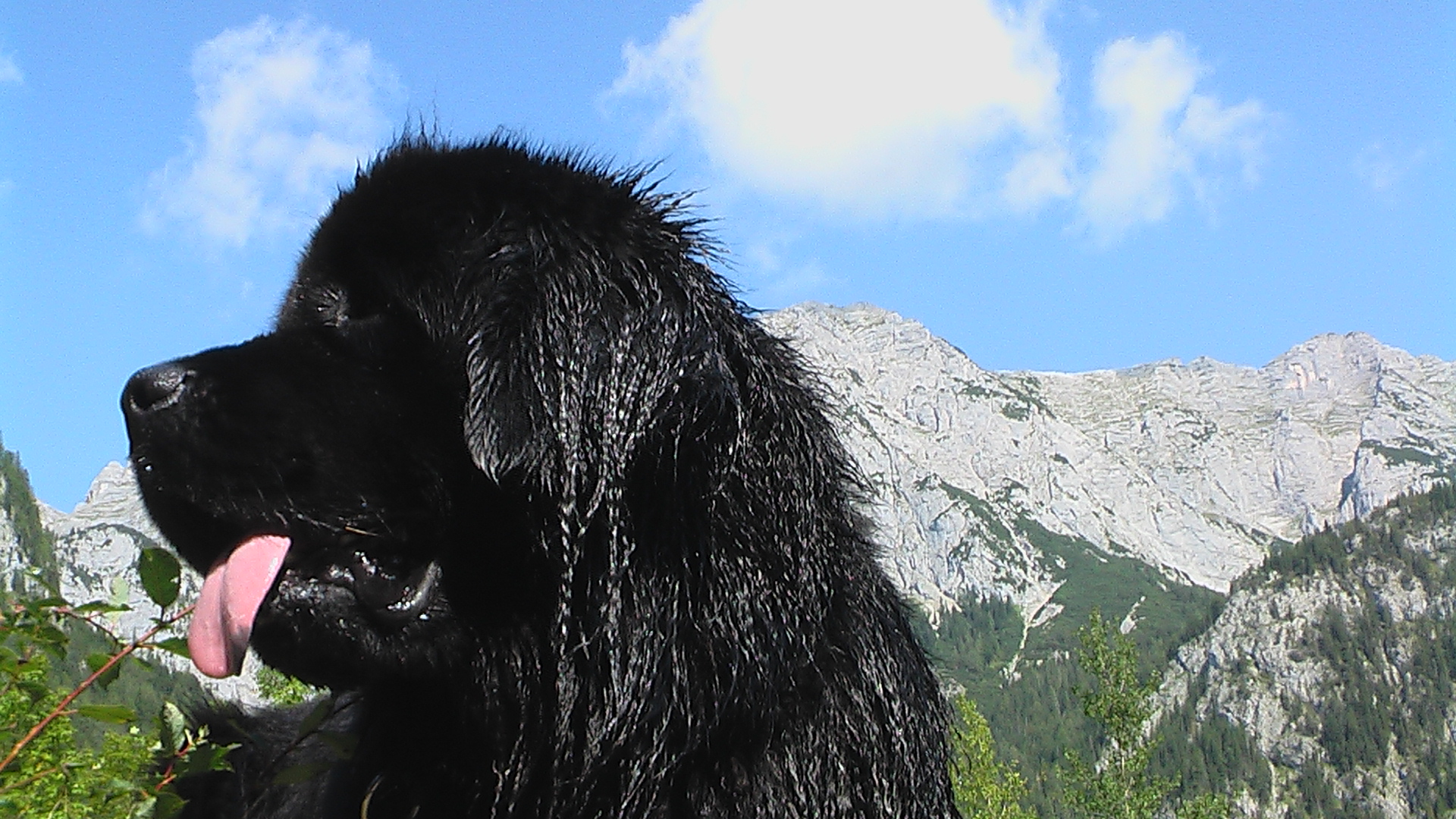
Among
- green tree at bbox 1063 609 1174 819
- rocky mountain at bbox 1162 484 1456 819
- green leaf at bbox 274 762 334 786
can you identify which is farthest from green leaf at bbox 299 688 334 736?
rocky mountain at bbox 1162 484 1456 819

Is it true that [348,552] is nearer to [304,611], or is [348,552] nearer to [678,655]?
[304,611]

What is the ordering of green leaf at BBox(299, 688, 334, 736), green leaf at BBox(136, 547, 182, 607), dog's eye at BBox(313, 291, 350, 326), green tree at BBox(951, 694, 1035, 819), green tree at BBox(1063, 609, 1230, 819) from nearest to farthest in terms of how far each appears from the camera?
1. green leaf at BBox(136, 547, 182, 607)
2. dog's eye at BBox(313, 291, 350, 326)
3. green leaf at BBox(299, 688, 334, 736)
4. green tree at BBox(951, 694, 1035, 819)
5. green tree at BBox(1063, 609, 1230, 819)

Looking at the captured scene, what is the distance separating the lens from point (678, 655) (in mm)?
2240

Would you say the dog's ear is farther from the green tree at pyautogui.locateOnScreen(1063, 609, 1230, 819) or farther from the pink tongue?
the green tree at pyautogui.locateOnScreen(1063, 609, 1230, 819)

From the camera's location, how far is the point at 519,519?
2.26 meters

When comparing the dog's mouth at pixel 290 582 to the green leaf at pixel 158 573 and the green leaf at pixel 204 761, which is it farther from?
the green leaf at pixel 204 761

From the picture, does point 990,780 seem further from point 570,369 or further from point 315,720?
point 570,369

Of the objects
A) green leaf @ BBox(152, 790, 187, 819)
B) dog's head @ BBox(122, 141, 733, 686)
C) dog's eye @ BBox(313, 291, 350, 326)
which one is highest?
dog's eye @ BBox(313, 291, 350, 326)

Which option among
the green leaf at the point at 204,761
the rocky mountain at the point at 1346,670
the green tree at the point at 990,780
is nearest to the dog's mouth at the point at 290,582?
the green leaf at the point at 204,761

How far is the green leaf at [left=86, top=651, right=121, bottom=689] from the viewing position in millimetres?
2420

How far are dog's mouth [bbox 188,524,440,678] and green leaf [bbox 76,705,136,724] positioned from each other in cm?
18

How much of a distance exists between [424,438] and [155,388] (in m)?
0.51

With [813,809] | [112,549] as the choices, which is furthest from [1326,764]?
[112,549]

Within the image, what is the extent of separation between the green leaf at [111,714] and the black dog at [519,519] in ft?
0.78
